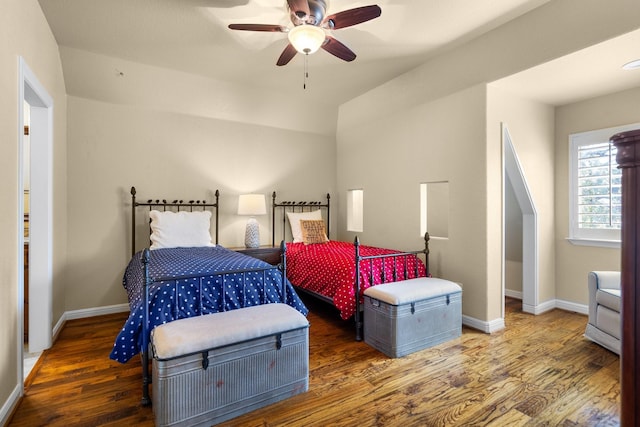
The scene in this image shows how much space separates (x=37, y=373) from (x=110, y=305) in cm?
141

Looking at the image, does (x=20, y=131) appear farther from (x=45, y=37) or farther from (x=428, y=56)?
(x=428, y=56)

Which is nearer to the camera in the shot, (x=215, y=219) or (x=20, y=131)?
(x=20, y=131)

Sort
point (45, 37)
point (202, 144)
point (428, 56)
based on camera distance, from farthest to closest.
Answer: point (202, 144) → point (428, 56) → point (45, 37)

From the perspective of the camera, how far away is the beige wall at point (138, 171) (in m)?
3.58

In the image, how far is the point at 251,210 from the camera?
4.23 meters

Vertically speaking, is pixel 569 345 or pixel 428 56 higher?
pixel 428 56

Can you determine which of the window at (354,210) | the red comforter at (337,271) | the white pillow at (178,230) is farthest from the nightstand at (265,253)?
the window at (354,210)

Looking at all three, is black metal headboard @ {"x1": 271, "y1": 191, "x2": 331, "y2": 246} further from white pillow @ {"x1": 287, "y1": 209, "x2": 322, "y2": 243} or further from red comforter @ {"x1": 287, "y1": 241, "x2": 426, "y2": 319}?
red comforter @ {"x1": 287, "y1": 241, "x2": 426, "y2": 319}

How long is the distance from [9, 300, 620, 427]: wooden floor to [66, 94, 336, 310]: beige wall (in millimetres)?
830

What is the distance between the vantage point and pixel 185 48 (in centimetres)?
320

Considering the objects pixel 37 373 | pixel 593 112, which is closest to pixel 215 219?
pixel 37 373

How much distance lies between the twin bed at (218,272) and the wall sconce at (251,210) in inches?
13.9

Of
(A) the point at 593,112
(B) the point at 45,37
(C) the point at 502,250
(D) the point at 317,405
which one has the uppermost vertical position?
(B) the point at 45,37

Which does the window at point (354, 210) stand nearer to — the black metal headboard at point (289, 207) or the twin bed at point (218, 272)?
the black metal headboard at point (289, 207)
